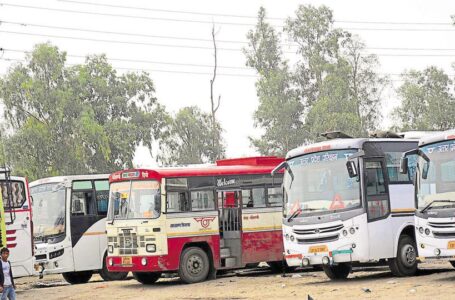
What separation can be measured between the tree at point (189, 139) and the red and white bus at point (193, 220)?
55.5m

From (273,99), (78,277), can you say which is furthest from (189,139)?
(78,277)

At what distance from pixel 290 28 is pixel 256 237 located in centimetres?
5935

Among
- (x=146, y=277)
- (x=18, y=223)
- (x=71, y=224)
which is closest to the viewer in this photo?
(x=18, y=223)

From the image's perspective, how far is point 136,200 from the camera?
24.1m

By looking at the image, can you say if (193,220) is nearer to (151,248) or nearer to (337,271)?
(151,248)

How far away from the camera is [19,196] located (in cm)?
2481

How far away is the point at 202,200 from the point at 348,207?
5087 mm

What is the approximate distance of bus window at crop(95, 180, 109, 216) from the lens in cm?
2744

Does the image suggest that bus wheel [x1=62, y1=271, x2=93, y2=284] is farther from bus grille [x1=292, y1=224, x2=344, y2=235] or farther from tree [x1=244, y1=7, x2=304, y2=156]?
tree [x1=244, y1=7, x2=304, y2=156]

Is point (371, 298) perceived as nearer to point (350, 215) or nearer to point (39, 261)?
point (350, 215)

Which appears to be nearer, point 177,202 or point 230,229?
point 177,202

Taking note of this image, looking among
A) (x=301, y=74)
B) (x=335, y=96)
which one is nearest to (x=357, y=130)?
(x=335, y=96)

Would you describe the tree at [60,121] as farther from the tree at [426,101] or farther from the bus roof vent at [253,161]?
the bus roof vent at [253,161]

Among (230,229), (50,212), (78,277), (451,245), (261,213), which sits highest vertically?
(50,212)
